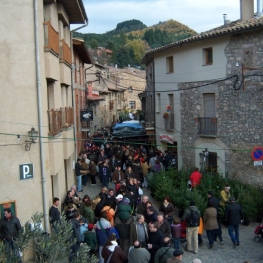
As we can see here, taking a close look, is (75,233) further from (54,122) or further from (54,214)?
(54,122)

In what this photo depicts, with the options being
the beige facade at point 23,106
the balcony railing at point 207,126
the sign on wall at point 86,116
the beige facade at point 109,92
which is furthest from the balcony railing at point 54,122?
the beige facade at point 109,92

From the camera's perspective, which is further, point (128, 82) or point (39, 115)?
point (128, 82)

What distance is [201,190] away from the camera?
16734 millimetres

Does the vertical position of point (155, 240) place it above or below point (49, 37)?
below

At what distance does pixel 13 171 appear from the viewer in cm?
1066

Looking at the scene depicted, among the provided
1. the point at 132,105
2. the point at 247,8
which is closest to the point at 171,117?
the point at 247,8

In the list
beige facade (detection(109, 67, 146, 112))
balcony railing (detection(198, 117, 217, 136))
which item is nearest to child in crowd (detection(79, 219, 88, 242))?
balcony railing (detection(198, 117, 217, 136))

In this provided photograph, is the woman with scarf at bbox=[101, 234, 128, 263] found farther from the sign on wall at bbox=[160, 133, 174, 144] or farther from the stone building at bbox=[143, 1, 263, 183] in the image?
the sign on wall at bbox=[160, 133, 174, 144]

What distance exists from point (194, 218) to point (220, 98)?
914 cm

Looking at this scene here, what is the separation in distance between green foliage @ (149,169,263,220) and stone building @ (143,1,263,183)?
143cm

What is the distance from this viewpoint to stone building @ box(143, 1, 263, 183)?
18047mm

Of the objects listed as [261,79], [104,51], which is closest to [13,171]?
[261,79]

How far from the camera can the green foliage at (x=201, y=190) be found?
14.9 m

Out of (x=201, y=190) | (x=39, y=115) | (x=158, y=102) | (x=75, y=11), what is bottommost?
(x=201, y=190)
